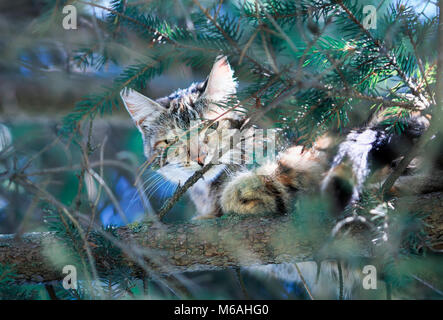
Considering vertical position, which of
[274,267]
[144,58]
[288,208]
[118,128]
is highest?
[144,58]

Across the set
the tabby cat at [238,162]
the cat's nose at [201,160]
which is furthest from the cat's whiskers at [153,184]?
the cat's nose at [201,160]

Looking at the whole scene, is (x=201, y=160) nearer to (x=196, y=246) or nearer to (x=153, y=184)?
(x=153, y=184)

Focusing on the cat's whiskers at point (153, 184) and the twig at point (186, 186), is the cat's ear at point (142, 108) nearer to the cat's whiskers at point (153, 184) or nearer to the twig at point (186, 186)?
the cat's whiskers at point (153, 184)

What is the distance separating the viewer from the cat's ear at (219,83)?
1.47 meters

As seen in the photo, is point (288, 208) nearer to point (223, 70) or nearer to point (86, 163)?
point (223, 70)

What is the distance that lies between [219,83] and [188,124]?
0.74ft

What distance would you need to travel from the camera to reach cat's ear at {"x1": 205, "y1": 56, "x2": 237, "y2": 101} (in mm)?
1475

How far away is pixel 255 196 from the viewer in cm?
145

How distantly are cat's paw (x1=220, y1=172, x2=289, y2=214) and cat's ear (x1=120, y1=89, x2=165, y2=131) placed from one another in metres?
0.49

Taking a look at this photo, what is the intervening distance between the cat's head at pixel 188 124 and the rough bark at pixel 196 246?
12.1 inches

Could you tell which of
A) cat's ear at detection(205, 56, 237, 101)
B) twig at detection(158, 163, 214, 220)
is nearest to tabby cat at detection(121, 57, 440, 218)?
cat's ear at detection(205, 56, 237, 101)
